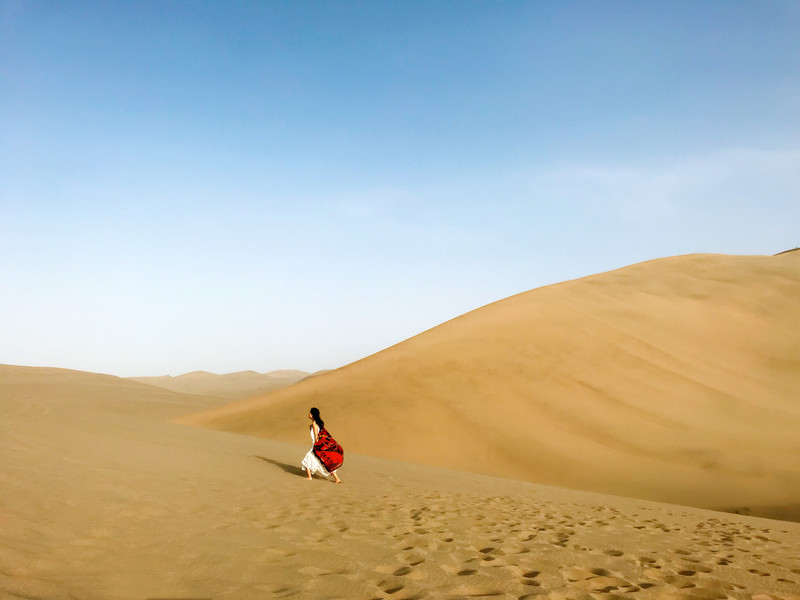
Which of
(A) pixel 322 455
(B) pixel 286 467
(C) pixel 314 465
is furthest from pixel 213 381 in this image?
(A) pixel 322 455

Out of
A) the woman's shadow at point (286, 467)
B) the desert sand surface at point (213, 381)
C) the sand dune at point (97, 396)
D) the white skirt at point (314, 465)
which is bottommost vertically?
the woman's shadow at point (286, 467)

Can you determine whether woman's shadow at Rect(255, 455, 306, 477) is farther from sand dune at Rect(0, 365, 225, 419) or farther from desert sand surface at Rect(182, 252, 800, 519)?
sand dune at Rect(0, 365, 225, 419)

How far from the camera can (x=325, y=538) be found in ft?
16.6

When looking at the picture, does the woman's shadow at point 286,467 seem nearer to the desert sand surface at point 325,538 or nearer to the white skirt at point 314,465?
the desert sand surface at point 325,538

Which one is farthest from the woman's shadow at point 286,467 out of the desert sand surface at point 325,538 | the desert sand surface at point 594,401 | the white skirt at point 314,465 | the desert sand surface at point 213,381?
the desert sand surface at point 213,381

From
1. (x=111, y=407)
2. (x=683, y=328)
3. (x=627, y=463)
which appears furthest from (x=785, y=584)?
(x=111, y=407)

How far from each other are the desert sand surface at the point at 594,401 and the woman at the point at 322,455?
17.0ft

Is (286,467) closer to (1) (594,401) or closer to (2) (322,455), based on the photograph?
(2) (322,455)

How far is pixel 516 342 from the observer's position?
20.5 m

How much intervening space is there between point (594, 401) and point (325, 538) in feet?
45.7

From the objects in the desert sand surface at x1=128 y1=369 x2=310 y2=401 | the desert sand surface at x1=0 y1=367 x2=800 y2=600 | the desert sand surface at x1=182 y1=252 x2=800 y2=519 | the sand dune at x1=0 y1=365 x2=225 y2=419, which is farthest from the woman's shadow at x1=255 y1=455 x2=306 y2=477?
the desert sand surface at x1=128 y1=369 x2=310 y2=401

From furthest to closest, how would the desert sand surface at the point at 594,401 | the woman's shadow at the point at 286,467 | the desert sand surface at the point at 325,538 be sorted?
the desert sand surface at the point at 594,401, the woman's shadow at the point at 286,467, the desert sand surface at the point at 325,538

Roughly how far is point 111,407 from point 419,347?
15.4 meters

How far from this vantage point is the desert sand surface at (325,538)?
3.74m
